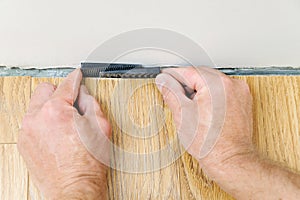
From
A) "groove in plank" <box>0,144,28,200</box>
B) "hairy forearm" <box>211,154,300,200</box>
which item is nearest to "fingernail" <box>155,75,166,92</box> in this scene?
"hairy forearm" <box>211,154,300,200</box>

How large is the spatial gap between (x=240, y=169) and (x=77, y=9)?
1.49ft

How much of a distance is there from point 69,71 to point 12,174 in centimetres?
24

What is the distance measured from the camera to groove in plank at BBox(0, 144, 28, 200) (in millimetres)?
797

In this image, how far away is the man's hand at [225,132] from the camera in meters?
0.79

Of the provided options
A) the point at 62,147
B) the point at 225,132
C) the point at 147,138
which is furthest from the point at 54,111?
the point at 225,132

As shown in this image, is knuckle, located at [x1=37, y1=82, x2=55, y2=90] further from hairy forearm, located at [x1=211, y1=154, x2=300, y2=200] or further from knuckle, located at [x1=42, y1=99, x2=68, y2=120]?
hairy forearm, located at [x1=211, y1=154, x2=300, y2=200]

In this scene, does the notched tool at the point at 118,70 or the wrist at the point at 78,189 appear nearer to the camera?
the wrist at the point at 78,189

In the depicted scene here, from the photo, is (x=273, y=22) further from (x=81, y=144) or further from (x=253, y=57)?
(x=81, y=144)

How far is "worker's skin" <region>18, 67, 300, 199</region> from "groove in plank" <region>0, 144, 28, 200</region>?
0.02m

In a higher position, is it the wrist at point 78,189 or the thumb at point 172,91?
the thumb at point 172,91

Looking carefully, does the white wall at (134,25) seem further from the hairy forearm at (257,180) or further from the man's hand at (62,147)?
the hairy forearm at (257,180)

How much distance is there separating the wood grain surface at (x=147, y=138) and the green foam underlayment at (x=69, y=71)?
0.08ft

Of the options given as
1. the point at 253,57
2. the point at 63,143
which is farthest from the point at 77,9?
the point at 253,57

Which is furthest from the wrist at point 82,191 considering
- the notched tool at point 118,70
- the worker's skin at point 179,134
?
the notched tool at point 118,70
